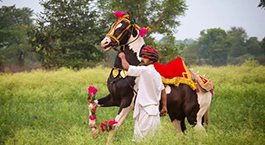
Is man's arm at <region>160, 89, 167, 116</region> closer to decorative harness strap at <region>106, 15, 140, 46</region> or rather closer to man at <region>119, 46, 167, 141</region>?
man at <region>119, 46, 167, 141</region>

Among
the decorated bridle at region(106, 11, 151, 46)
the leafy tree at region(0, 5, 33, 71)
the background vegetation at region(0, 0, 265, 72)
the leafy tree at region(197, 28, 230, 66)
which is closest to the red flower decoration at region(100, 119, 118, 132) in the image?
the decorated bridle at region(106, 11, 151, 46)

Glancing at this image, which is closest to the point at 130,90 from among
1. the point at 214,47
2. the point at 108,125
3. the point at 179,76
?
the point at 108,125

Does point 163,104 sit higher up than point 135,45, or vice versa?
point 135,45

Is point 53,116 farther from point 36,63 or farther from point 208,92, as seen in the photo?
point 36,63

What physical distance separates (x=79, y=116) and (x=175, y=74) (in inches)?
145

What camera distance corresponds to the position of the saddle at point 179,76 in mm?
5266

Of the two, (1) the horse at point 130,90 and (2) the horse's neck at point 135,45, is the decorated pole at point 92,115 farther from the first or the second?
(2) the horse's neck at point 135,45

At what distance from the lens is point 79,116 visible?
26.6ft

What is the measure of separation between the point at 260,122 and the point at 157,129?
365 cm

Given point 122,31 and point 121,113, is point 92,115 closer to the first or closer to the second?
point 121,113

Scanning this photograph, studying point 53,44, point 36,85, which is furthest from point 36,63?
point 36,85

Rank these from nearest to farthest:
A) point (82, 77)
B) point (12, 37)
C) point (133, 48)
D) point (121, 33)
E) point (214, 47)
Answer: point (121, 33), point (133, 48), point (82, 77), point (12, 37), point (214, 47)

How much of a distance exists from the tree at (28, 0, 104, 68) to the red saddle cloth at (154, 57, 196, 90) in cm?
1646

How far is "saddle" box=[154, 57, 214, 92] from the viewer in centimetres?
527
